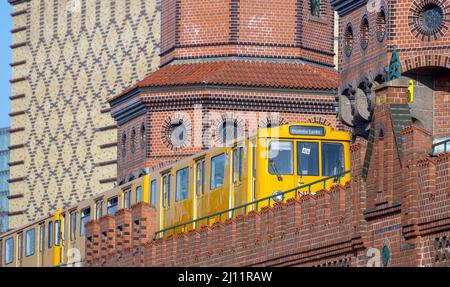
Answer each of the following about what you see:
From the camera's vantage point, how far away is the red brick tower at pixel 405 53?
4425 cm

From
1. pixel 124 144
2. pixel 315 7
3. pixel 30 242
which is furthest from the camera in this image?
pixel 124 144

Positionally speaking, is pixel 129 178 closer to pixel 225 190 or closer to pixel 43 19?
pixel 225 190

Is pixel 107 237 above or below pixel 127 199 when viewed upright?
below

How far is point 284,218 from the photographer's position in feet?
135

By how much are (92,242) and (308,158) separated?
1213 cm

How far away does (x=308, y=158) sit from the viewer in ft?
149

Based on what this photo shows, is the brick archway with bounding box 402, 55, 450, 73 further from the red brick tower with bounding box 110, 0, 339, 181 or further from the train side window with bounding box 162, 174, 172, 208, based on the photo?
the red brick tower with bounding box 110, 0, 339, 181

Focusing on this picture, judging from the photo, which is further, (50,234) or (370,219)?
(50,234)

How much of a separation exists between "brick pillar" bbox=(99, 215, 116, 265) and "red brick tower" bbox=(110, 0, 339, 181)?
21.8 feet

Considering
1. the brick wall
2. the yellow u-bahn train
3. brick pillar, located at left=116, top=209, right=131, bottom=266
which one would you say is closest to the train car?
the yellow u-bahn train

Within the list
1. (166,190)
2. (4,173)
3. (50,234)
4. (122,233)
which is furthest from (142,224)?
(4,173)

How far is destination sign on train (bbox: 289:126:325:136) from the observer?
4509 cm

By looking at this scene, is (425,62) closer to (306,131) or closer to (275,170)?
(306,131)

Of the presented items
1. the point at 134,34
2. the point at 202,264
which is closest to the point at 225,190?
the point at 202,264
